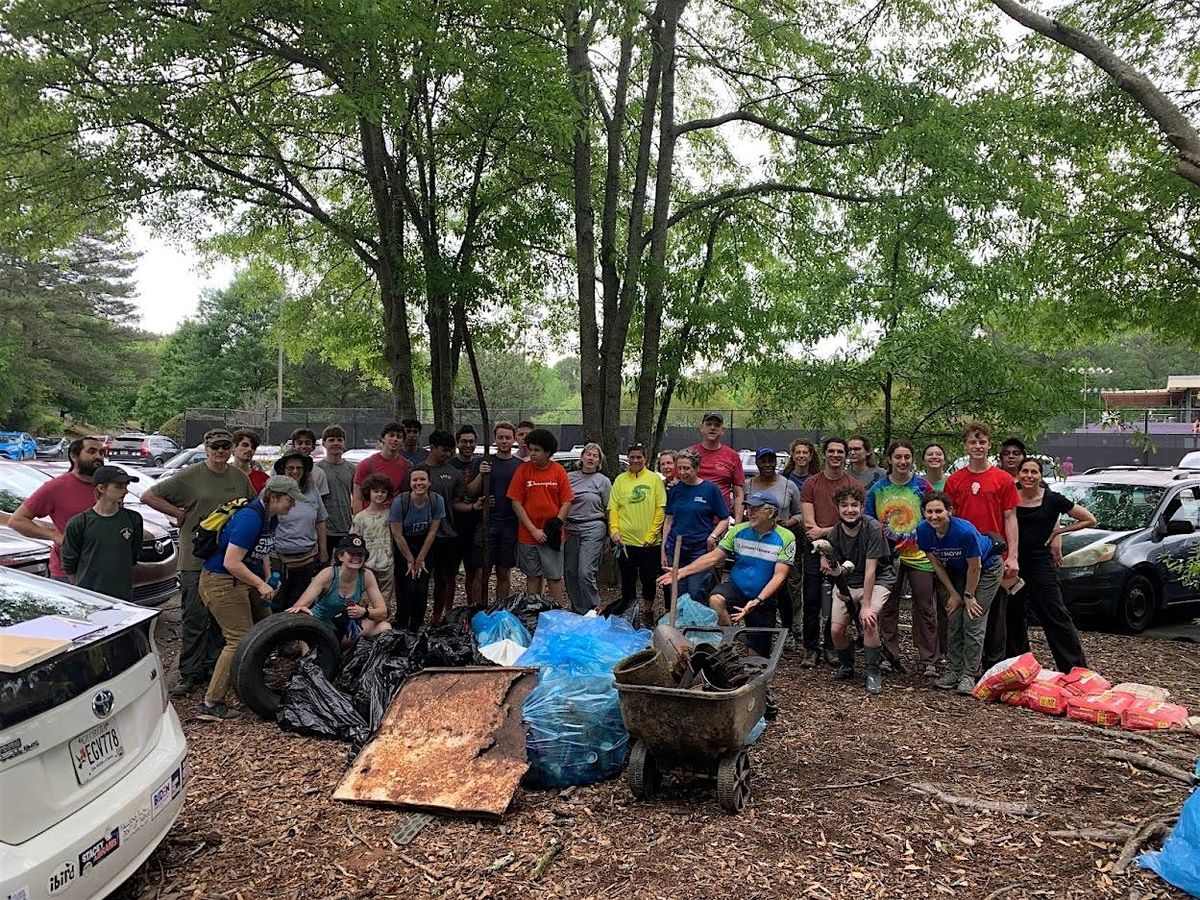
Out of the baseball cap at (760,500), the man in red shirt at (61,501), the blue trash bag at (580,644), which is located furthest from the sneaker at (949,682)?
the man in red shirt at (61,501)

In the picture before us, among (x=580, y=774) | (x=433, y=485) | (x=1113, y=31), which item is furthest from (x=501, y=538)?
(x=1113, y=31)

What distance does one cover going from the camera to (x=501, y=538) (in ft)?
26.8

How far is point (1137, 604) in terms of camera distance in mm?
9266

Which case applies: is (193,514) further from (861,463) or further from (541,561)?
(861,463)

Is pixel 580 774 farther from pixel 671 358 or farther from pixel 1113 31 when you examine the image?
pixel 1113 31

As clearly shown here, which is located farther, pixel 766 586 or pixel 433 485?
pixel 433 485

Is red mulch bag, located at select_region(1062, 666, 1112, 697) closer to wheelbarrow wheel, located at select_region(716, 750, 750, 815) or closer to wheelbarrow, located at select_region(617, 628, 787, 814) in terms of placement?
wheelbarrow, located at select_region(617, 628, 787, 814)

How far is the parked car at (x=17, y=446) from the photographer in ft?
114

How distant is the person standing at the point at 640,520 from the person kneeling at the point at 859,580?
1.57 m

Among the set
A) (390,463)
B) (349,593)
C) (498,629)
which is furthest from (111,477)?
(498,629)

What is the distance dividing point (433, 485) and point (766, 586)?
3209 mm

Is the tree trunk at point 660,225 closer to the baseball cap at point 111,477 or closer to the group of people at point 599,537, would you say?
the group of people at point 599,537

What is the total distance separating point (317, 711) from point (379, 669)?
507 mm

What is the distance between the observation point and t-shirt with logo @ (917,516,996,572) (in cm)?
635
